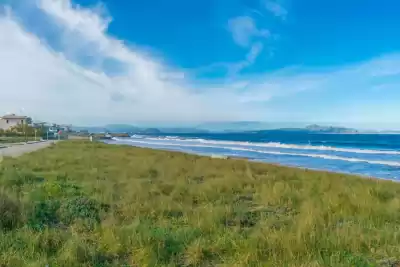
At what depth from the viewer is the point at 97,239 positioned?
18.7ft

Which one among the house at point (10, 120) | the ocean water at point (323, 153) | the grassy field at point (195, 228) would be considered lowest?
the ocean water at point (323, 153)

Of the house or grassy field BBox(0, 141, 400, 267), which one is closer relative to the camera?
grassy field BBox(0, 141, 400, 267)

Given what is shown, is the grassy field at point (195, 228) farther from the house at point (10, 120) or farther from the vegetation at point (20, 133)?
the house at point (10, 120)

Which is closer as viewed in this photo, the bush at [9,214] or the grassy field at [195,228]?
the grassy field at [195,228]

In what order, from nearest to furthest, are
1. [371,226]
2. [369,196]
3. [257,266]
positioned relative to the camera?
[257,266] < [371,226] < [369,196]

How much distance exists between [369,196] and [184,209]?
199 inches

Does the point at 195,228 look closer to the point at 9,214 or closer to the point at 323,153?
the point at 9,214

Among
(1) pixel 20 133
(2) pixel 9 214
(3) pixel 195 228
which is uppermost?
(1) pixel 20 133

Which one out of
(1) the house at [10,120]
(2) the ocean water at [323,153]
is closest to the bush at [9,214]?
(2) the ocean water at [323,153]

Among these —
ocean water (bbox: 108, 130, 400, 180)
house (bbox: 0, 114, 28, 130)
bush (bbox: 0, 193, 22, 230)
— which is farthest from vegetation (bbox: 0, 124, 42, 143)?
bush (bbox: 0, 193, 22, 230)

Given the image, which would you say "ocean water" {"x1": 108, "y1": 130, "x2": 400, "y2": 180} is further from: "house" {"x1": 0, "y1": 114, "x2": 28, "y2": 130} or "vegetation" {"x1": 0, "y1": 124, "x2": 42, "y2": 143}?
"house" {"x1": 0, "y1": 114, "x2": 28, "y2": 130}

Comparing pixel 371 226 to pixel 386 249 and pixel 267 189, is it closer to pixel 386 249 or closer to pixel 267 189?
pixel 386 249

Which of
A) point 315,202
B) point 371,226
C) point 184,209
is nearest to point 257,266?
point 371,226

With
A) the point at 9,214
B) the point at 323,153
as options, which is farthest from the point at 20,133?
the point at 9,214
